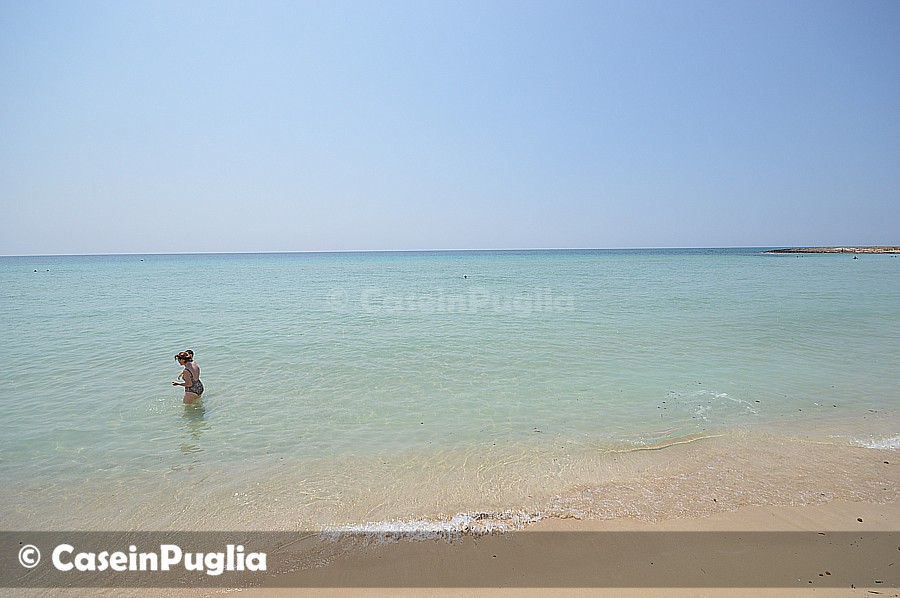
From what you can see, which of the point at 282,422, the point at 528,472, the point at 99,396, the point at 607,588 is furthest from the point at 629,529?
the point at 99,396

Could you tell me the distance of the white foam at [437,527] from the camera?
4484 millimetres

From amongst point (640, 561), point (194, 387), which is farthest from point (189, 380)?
point (640, 561)

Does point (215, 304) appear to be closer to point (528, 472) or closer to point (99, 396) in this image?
point (99, 396)

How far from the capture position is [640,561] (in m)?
4.02

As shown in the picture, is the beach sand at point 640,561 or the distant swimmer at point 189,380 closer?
the beach sand at point 640,561

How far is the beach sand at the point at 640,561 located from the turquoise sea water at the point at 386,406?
0.75 m

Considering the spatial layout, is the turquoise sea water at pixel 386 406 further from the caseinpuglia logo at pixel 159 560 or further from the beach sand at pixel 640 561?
the beach sand at pixel 640 561

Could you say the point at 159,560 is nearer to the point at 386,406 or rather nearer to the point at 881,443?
the point at 386,406

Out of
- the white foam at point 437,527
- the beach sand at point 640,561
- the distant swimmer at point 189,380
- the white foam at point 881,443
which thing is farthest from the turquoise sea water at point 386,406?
the beach sand at point 640,561

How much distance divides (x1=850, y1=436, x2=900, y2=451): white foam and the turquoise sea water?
4 centimetres

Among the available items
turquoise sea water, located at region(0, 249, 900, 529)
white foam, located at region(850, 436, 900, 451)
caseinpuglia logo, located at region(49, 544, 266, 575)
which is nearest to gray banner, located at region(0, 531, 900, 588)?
caseinpuglia logo, located at region(49, 544, 266, 575)

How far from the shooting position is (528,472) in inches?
228

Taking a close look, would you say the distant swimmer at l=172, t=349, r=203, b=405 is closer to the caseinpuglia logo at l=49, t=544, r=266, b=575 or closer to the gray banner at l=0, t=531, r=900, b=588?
the gray banner at l=0, t=531, r=900, b=588

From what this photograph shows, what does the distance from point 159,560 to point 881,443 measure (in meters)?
9.04
